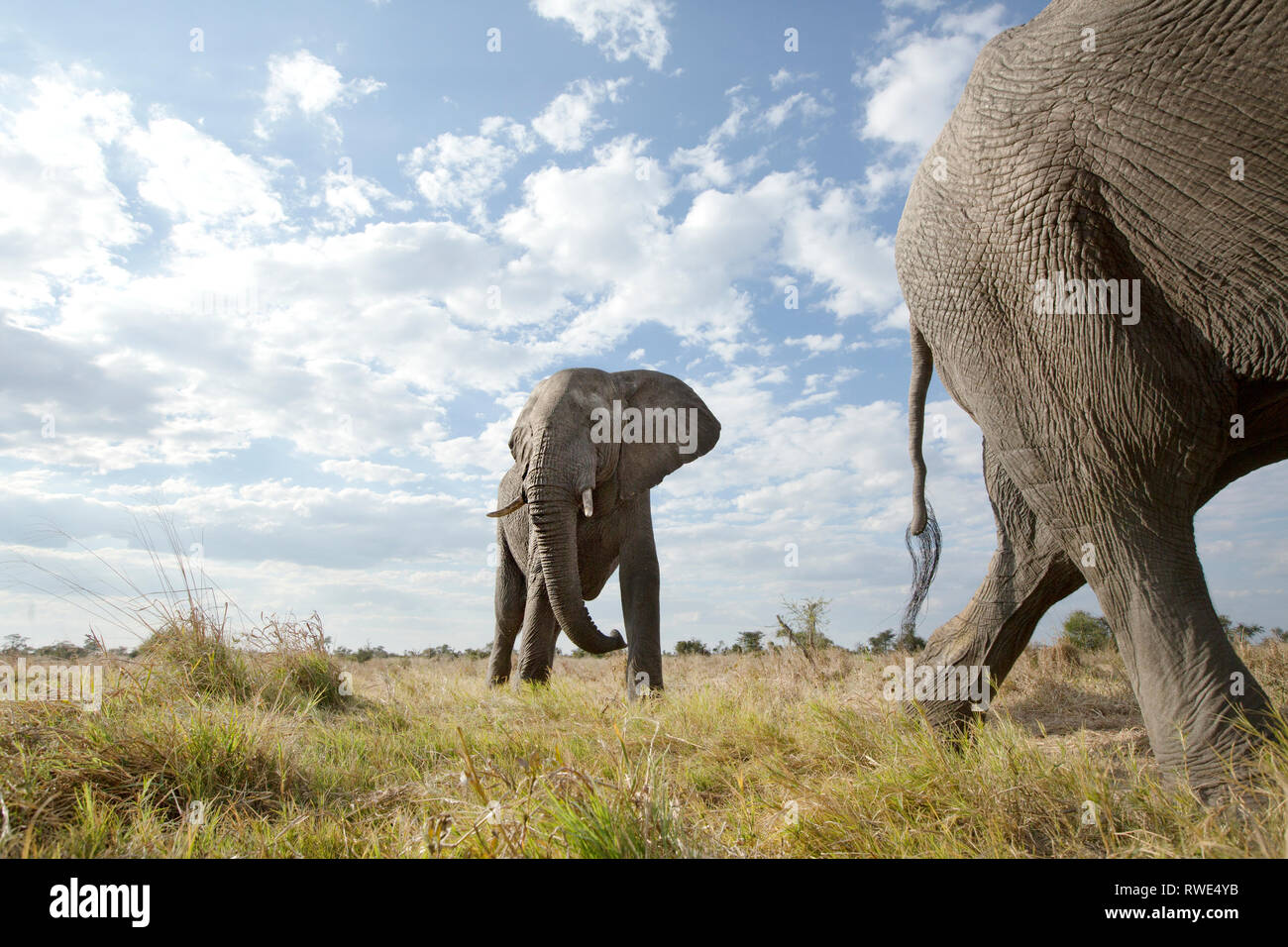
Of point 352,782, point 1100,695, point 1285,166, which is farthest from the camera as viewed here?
point 1100,695

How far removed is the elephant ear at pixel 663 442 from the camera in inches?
376

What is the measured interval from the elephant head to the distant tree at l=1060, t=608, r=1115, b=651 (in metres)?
7.67

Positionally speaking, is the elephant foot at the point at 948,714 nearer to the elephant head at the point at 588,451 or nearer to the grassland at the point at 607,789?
the grassland at the point at 607,789

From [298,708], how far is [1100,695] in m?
6.84

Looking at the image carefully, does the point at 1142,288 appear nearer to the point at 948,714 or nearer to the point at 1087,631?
the point at 948,714

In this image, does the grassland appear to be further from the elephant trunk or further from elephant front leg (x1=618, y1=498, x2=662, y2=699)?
elephant front leg (x1=618, y1=498, x2=662, y2=699)

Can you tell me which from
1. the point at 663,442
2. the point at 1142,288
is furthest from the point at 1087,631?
the point at 1142,288

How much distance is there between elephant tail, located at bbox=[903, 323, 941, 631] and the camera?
5.14 meters

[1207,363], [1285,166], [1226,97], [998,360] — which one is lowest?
[1207,363]

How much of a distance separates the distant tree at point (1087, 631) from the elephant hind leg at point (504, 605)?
876 centimetres

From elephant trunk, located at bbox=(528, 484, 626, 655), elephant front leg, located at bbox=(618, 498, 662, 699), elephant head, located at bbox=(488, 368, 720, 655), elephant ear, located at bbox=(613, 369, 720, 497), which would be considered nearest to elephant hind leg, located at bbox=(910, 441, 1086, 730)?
elephant front leg, located at bbox=(618, 498, 662, 699)

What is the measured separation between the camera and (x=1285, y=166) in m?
2.89
